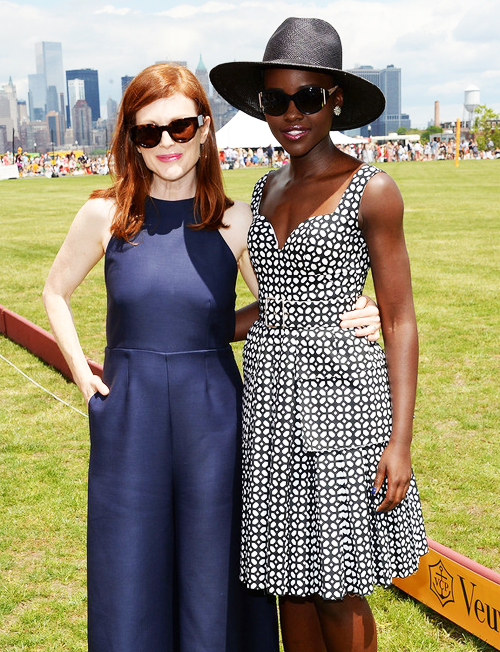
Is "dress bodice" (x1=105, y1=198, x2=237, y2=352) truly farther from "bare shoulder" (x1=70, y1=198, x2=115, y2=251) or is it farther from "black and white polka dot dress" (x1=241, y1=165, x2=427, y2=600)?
"black and white polka dot dress" (x1=241, y1=165, x2=427, y2=600)

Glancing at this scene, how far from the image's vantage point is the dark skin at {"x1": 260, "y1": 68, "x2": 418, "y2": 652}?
2699 millimetres

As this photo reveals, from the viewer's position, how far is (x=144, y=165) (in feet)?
10.5

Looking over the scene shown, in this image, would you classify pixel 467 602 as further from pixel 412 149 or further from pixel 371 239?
pixel 412 149

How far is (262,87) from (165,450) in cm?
145

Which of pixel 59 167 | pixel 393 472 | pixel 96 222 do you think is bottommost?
pixel 393 472

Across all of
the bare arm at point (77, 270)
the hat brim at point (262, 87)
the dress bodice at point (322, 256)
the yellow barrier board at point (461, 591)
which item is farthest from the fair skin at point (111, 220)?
the yellow barrier board at point (461, 591)

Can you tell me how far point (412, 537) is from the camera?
9.46 ft

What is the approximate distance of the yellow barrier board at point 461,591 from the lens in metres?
3.78

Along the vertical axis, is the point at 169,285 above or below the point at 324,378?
above

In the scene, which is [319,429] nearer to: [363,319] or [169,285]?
[363,319]

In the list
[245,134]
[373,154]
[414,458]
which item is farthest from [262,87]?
[373,154]

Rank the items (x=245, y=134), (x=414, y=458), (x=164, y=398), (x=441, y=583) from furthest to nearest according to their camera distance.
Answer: (x=245, y=134) < (x=414, y=458) < (x=441, y=583) < (x=164, y=398)

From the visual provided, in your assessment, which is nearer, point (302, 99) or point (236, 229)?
point (302, 99)

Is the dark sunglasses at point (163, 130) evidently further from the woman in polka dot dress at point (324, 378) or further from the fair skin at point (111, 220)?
the woman in polka dot dress at point (324, 378)
